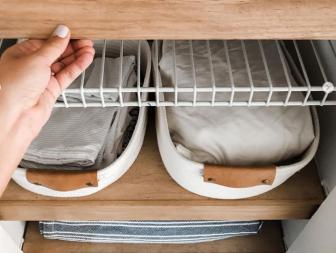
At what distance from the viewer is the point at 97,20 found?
0.50 meters

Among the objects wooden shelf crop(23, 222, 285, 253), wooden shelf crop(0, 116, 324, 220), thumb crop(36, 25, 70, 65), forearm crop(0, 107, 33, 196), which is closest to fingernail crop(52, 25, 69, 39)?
thumb crop(36, 25, 70, 65)

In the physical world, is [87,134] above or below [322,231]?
above

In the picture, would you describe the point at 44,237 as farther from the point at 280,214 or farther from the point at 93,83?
the point at 280,214

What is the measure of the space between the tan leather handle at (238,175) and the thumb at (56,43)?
334 millimetres

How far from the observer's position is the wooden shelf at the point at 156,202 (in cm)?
83

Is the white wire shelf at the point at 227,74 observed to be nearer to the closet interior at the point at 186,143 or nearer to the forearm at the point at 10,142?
the closet interior at the point at 186,143

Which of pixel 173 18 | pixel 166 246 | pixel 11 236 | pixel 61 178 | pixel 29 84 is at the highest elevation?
pixel 173 18

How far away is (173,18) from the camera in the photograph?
0.49 meters

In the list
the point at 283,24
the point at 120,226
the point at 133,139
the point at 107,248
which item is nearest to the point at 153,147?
the point at 133,139

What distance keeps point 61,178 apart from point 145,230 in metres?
0.34

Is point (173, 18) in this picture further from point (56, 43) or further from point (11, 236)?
point (11, 236)

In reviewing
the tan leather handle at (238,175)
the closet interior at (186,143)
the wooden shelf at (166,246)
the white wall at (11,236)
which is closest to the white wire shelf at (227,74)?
the closet interior at (186,143)

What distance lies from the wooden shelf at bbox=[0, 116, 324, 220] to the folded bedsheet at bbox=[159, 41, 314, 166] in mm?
88

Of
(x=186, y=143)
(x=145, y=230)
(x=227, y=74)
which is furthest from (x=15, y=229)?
(x=227, y=74)
